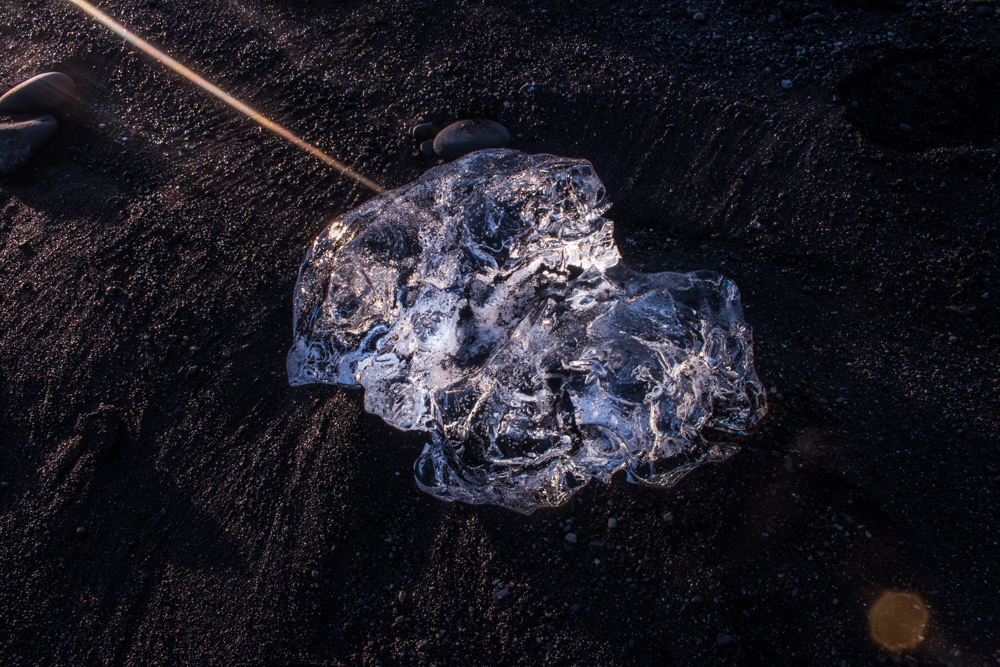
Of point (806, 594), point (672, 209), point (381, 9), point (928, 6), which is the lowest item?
point (806, 594)

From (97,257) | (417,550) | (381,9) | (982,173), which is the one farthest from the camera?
(381,9)

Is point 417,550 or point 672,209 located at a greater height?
point 672,209

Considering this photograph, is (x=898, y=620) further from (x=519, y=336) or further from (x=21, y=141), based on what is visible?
(x=21, y=141)

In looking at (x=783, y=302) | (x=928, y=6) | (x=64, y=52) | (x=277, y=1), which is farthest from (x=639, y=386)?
(x=64, y=52)

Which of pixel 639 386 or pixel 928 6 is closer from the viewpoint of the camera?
pixel 639 386

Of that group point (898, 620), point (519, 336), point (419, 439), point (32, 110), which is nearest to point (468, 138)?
point (519, 336)

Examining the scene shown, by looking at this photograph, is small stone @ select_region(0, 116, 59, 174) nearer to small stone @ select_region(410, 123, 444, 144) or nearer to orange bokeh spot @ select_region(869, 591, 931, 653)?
small stone @ select_region(410, 123, 444, 144)

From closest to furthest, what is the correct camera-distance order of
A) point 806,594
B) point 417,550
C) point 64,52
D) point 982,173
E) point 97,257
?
point 806,594 → point 417,550 → point 982,173 → point 97,257 → point 64,52

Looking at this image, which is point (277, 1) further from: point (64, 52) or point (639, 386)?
point (639, 386)
